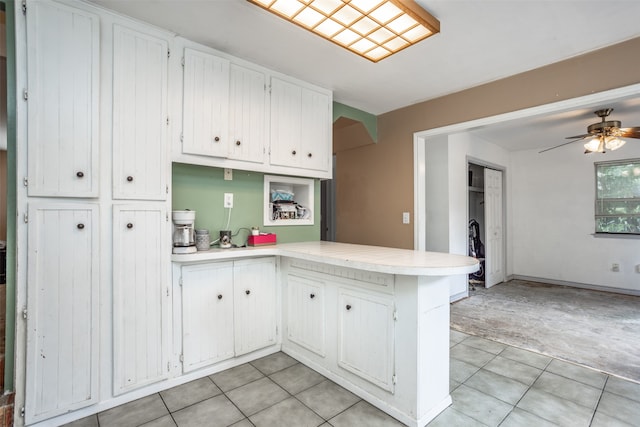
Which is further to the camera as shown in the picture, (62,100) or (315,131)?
(315,131)

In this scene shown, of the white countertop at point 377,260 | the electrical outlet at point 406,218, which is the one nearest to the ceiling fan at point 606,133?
the electrical outlet at point 406,218

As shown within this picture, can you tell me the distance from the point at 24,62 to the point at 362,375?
2714 mm

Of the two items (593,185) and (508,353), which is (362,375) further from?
(593,185)

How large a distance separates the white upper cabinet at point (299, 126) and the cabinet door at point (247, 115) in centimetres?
11

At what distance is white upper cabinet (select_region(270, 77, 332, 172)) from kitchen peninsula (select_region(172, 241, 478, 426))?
35.0 inches

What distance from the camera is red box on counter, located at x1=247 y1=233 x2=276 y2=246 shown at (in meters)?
2.71

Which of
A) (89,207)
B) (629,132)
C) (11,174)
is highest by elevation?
(629,132)

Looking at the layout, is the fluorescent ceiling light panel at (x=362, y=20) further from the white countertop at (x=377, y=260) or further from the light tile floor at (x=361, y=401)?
the light tile floor at (x=361, y=401)

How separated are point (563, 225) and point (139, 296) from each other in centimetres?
661

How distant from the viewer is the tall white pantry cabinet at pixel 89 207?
1.68 metres

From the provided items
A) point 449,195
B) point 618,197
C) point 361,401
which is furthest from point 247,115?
point 618,197

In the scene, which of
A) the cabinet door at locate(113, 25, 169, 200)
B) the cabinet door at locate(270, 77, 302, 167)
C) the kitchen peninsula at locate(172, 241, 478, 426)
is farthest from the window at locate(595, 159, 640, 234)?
the cabinet door at locate(113, 25, 169, 200)

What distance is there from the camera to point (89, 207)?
1.85 meters

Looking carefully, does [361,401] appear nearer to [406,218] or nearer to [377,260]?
[377,260]
